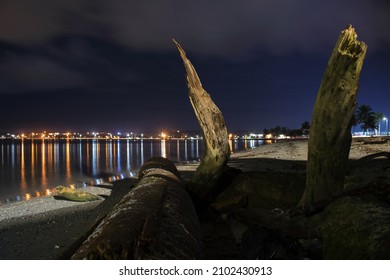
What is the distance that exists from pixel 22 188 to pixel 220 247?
64.7ft

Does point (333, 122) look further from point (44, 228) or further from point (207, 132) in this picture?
point (44, 228)

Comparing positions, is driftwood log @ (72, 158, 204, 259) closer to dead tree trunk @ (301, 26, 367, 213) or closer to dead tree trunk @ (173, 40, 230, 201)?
dead tree trunk @ (301, 26, 367, 213)

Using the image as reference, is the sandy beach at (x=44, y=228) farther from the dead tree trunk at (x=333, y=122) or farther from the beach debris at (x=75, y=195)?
the dead tree trunk at (x=333, y=122)

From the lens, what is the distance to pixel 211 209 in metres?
7.05

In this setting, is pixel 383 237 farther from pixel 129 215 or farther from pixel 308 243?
pixel 129 215

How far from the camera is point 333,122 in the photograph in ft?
16.9

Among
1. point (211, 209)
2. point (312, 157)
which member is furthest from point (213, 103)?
point (312, 157)

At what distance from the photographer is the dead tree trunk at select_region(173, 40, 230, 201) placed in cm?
763

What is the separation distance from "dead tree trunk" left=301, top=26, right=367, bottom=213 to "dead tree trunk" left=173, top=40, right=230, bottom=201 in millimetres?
2502

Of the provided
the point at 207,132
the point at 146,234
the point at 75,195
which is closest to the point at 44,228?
the point at 75,195

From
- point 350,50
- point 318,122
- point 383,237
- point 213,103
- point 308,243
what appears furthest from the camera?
point 213,103

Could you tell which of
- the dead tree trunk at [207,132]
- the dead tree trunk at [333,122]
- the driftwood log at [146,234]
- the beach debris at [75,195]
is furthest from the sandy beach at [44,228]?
the dead tree trunk at [333,122]

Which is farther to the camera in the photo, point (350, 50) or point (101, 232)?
point (350, 50)
